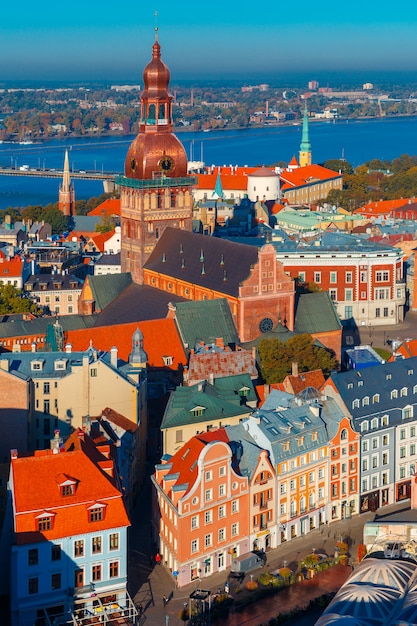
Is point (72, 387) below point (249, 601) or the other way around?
the other way around

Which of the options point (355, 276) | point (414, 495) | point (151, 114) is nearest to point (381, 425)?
point (414, 495)

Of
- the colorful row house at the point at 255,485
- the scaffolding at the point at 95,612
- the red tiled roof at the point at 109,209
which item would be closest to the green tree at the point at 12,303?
the colorful row house at the point at 255,485

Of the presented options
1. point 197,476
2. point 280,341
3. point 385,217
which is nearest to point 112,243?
point 385,217

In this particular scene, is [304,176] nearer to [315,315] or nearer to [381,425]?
[315,315]

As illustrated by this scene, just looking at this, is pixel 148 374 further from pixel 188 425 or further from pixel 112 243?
pixel 112 243

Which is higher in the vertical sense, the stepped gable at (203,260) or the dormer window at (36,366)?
the stepped gable at (203,260)

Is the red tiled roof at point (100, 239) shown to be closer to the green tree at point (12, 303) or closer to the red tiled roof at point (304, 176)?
the green tree at point (12, 303)

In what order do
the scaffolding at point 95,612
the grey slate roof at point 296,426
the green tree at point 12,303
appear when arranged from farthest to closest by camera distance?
the green tree at point 12,303 < the grey slate roof at point 296,426 < the scaffolding at point 95,612
